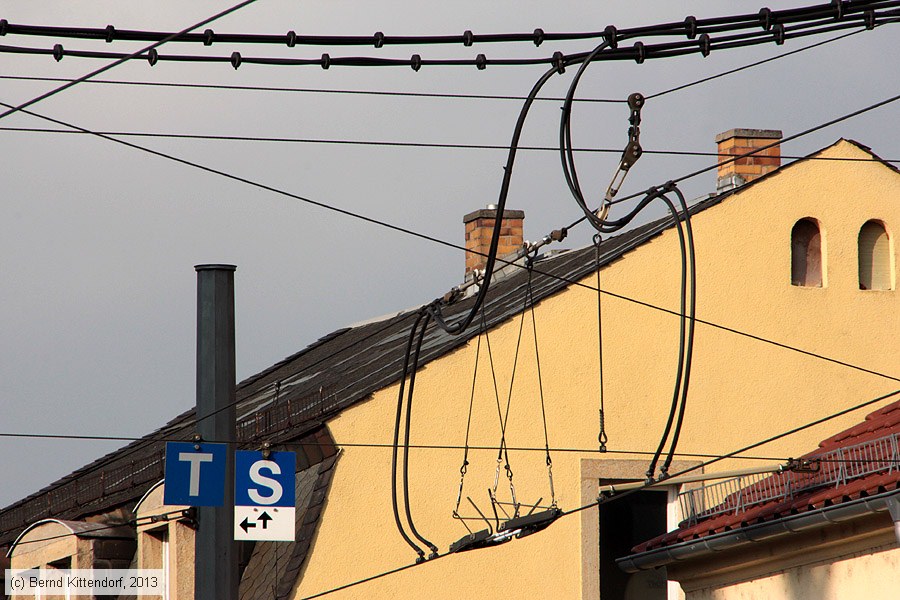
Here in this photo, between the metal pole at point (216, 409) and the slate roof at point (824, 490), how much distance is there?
3411 mm

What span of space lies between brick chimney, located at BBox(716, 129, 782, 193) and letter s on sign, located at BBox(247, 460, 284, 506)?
7.24 m

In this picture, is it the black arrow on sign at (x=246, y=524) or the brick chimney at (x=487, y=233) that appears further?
the brick chimney at (x=487, y=233)

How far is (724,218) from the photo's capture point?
17750mm

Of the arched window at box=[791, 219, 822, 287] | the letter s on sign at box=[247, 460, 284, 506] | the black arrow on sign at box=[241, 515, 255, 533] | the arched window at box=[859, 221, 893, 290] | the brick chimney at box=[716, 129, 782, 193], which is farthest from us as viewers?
the brick chimney at box=[716, 129, 782, 193]

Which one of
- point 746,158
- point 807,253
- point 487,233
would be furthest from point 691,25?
point 487,233

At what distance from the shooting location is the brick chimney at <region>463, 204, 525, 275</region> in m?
23.6

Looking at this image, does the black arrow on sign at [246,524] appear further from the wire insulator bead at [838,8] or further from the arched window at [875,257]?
the arched window at [875,257]

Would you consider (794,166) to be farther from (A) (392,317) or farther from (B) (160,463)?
(A) (392,317)

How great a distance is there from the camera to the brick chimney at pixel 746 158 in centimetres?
1922

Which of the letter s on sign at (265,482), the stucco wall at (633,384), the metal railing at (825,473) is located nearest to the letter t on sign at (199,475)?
the letter s on sign at (265,482)

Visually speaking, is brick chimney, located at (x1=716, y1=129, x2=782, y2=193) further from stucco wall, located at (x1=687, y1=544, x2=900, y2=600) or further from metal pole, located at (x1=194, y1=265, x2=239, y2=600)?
metal pole, located at (x1=194, y1=265, x2=239, y2=600)

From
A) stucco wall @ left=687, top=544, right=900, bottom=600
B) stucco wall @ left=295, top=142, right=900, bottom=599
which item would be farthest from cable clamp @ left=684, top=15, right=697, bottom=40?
stucco wall @ left=295, top=142, right=900, bottom=599

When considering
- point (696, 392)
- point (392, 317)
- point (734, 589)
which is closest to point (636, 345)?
point (696, 392)

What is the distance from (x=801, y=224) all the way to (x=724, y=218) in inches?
37.2
